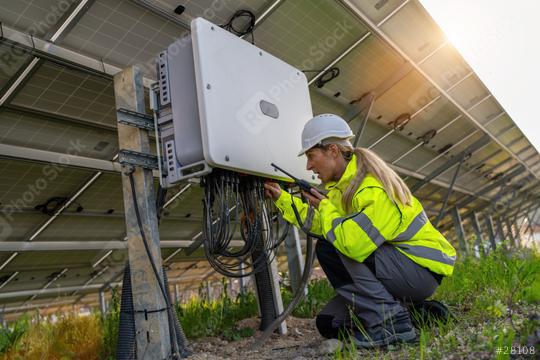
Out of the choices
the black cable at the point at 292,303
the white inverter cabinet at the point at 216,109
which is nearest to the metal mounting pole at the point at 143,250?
the white inverter cabinet at the point at 216,109

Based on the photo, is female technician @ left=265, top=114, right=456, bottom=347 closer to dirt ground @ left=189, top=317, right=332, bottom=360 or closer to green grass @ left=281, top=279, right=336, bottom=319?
dirt ground @ left=189, top=317, right=332, bottom=360

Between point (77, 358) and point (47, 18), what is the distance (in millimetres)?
2233

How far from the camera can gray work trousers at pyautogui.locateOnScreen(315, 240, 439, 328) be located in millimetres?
2479

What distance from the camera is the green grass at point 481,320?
184 cm

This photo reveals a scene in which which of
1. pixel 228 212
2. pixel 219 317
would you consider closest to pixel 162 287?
pixel 228 212

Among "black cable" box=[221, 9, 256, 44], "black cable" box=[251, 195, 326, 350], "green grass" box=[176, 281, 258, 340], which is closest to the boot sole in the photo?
"black cable" box=[251, 195, 326, 350]

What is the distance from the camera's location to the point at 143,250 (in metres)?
2.54

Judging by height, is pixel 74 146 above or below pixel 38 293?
above

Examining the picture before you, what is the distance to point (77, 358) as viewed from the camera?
2.79 meters

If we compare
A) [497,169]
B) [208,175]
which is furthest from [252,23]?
[497,169]

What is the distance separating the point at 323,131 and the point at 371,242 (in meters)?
0.74

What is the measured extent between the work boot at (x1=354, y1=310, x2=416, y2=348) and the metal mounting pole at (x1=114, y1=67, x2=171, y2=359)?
1.01 meters

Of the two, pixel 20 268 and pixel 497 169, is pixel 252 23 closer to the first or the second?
pixel 20 268

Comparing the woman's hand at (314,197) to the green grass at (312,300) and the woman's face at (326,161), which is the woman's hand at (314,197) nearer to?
A: the woman's face at (326,161)
